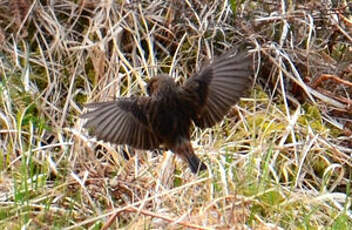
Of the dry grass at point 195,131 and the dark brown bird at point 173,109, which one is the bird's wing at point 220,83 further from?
the dry grass at point 195,131

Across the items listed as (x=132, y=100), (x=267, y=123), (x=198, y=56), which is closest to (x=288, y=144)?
(x=267, y=123)

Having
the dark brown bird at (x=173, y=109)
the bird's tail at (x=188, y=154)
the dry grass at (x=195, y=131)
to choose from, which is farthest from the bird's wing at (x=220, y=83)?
the dry grass at (x=195, y=131)

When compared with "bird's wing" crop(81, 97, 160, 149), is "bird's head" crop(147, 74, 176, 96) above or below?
above

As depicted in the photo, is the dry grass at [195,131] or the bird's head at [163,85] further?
the dry grass at [195,131]

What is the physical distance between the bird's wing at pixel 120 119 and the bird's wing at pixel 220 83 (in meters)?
0.17

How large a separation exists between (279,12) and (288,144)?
865mm

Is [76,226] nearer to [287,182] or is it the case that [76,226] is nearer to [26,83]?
[287,182]

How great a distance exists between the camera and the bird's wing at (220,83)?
369cm

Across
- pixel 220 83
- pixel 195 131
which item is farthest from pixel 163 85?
pixel 195 131

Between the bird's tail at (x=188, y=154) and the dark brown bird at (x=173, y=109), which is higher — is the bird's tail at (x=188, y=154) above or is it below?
below

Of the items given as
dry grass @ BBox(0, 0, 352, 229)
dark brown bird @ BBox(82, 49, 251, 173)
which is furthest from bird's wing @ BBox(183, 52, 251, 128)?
dry grass @ BBox(0, 0, 352, 229)

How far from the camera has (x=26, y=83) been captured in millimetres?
4719

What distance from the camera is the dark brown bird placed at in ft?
11.9

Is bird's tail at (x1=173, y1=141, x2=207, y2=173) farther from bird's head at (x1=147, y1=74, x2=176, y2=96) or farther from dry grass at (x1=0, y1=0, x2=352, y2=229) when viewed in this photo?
bird's head at (x1=147, y1=74, x2=176, y2=96)
